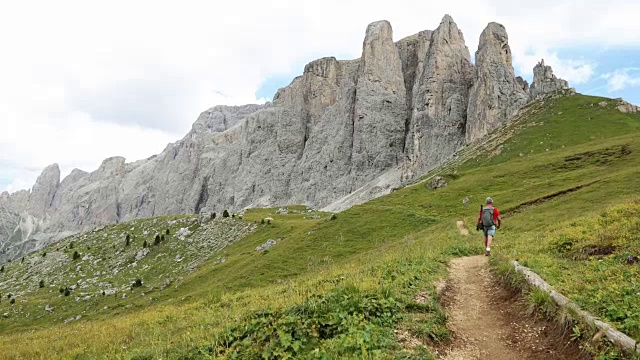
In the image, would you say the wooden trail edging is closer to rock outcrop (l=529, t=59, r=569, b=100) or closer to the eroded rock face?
rock outcrop (l=529, t=59, r=569, b=100)

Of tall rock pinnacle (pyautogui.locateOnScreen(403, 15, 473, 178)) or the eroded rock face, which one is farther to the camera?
tall rock pinnacle (pyautogui.locateOnScreen(403, 15, 473, 178))

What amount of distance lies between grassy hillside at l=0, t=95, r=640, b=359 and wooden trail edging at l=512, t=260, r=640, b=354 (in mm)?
313

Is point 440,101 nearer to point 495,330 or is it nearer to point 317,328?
point 495,330

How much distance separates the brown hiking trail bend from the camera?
8.78 meters

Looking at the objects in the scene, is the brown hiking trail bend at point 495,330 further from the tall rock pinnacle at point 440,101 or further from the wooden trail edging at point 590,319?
the tall rock pinnacle at point 440,101

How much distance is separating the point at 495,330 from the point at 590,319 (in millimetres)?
2559

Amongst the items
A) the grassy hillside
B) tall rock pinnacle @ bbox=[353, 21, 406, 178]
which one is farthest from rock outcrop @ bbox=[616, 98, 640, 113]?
tall rock pinnacle @ bbox=[353, 21, 406, 178]

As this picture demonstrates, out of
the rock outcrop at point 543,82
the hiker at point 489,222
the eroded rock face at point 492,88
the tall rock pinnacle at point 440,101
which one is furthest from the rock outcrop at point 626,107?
the hiker at point 489,222

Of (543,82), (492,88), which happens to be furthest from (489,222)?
(492,88)

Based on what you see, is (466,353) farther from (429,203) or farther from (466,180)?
Result: (466,180)

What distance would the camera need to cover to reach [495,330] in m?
10.4

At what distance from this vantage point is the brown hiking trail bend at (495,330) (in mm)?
8781

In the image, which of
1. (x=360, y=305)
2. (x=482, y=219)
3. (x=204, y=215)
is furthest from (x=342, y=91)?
(x=360, y=305)

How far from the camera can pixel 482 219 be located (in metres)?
23.1
